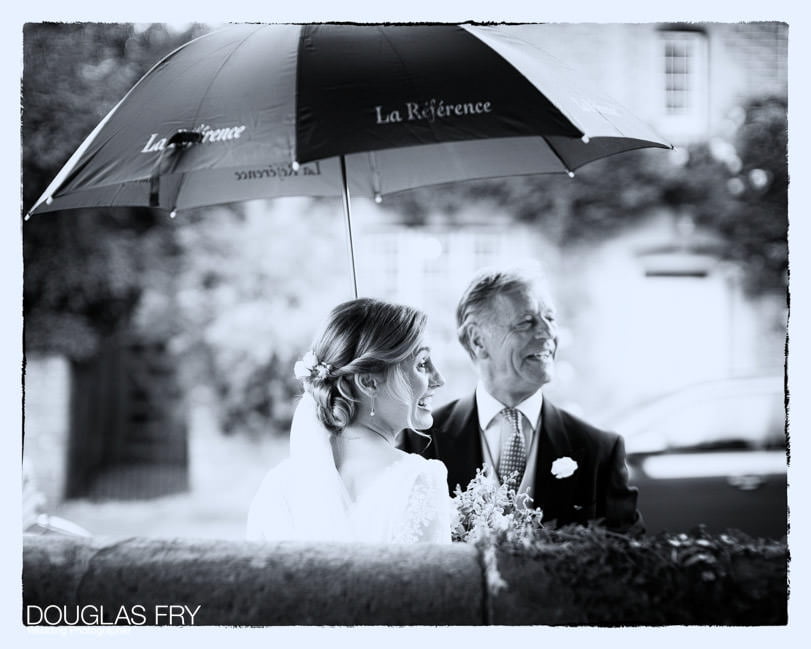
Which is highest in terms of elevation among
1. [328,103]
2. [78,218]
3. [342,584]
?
[78,218]

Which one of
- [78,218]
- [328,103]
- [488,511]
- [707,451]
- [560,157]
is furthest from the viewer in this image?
[78,218]

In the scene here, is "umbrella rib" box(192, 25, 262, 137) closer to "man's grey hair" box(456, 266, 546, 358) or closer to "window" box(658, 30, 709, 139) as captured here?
"man's grey hair" box(456, 266, 546, 358)

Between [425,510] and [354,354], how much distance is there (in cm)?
55

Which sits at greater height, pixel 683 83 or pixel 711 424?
pixel 683 83

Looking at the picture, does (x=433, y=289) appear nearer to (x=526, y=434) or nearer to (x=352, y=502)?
(x=526, y=434)

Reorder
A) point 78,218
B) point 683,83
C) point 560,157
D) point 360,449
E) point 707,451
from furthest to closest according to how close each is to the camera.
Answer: point 78,218
point 707,451
point 683,83
point 560,157
point 360,449

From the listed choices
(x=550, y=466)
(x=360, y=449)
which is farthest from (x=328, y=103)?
(x=550, y=466)

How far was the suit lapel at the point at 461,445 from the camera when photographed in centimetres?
351

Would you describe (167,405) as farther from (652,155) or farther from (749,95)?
(749,95)

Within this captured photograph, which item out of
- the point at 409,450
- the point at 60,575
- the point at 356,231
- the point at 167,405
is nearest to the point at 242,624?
the point at 60,575

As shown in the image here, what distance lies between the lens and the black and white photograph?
273 centimetres

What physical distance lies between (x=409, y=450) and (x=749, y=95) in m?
2.42

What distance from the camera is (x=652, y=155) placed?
6.75m

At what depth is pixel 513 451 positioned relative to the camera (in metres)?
3.53
